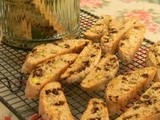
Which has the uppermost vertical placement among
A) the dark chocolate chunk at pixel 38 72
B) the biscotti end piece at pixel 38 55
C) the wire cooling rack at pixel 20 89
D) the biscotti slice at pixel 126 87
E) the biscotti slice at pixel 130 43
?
the biscotti slice at pixel 130 43

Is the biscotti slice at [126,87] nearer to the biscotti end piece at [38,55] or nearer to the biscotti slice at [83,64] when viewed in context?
the biscotti slice at [83,64]

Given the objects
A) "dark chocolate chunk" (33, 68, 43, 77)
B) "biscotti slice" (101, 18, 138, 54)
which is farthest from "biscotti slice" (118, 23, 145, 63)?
"dark chocolate chunk" (33, 68, 43, 77)

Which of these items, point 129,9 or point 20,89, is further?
point 129,9

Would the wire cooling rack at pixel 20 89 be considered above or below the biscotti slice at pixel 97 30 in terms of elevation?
below

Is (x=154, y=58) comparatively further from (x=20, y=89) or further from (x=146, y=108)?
(x=20, y=89)

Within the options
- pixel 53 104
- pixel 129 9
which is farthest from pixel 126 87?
pixel 129 9

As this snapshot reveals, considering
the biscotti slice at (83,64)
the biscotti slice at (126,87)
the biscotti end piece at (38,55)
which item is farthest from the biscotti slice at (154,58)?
the biscotti end piece at (38,55)

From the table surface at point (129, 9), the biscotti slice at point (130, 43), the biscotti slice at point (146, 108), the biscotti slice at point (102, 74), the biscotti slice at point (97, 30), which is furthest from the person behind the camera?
the table surface at point (129, 9)

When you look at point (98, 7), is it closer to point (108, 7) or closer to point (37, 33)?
point (108, 7)
